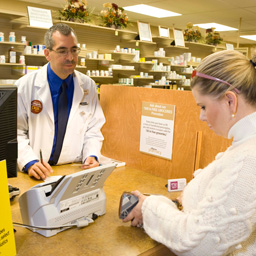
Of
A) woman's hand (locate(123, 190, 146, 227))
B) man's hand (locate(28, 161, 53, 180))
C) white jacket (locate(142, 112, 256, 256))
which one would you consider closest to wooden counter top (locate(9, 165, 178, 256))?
woman's hand (locate(123, 190, 146, 227))

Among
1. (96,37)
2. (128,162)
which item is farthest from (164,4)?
(128,162)

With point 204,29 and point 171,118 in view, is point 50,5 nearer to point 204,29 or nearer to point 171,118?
point 204,29

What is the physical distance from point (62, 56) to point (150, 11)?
6.38m

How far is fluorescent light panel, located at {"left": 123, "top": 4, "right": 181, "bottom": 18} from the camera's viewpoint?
296 inches

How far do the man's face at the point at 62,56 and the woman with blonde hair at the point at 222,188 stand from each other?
135 centimetres

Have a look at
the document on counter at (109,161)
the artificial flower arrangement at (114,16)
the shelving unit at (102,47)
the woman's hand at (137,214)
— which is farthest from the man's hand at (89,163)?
the artificial flower arrangement at (114,16)

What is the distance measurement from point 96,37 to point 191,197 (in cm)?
728

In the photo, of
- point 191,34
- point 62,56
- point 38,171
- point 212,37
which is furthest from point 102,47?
point 38,171

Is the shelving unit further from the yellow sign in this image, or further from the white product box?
the yellow sign

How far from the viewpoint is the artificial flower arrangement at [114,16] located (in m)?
6.85

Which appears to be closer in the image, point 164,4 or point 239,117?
point 239,117

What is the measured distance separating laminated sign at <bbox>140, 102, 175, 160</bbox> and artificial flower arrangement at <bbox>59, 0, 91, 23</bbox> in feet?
15.9

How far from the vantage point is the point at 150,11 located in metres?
7.99

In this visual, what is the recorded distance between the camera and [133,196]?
1.25 m
